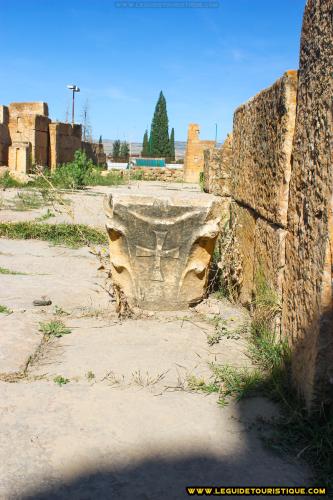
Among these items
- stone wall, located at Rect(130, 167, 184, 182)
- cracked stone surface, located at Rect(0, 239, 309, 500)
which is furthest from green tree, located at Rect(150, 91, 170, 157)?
cracked stone surface, located at Rect(0, 239, 309, 500)

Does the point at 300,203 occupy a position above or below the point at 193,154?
below

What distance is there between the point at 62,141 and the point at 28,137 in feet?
9.52

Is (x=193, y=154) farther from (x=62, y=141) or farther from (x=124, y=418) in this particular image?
(x=124, y=418)

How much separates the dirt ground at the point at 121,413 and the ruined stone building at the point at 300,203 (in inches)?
14.0

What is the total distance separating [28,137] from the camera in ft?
55.9

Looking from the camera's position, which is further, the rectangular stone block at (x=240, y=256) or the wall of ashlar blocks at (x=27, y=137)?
the wall of ashlar blocks at (x=27, y=137)

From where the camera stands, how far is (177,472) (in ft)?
5.80

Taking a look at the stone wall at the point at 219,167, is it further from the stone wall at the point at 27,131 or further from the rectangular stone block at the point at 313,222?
the stone wall at the point at 27,131

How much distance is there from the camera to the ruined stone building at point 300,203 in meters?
2.01

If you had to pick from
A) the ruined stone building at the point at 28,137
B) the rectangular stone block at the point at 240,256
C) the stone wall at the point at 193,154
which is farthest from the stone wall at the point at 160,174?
the rectangular stone block at the point at 240,256

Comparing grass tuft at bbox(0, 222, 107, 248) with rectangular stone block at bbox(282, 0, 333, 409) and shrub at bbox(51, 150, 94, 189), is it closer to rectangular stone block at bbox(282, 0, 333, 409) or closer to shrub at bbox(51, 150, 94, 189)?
rectangular stone block at bbox(282, 0, 333, 409)

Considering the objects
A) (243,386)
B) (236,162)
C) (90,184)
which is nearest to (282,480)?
(243,386)

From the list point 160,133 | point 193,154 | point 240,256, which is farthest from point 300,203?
point 160,133

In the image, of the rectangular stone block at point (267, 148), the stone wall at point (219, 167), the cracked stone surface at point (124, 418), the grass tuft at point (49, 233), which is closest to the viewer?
the cracked stone surface at point (124, 418)
